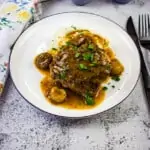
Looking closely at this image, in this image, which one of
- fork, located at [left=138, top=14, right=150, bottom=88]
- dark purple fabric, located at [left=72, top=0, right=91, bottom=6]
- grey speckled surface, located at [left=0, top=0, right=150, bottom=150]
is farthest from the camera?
dark purple fabric, located at [left=72, top=0, right=91, bottom=6]

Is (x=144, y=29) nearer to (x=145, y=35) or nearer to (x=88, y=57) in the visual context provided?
(x=145, y=35)

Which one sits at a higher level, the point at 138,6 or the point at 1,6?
the point at 1,6

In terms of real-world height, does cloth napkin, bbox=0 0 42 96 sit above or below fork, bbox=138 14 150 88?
above

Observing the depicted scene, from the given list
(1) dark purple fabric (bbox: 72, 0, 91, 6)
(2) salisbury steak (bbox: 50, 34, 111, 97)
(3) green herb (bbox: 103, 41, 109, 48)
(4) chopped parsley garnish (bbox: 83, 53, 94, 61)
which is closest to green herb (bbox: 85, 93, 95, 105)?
(2) salisbury steak (bbox: 50, 34, 111, 97)

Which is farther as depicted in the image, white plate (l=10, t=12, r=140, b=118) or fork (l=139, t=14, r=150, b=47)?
fork (l=139, t=14, r=150, b=47)

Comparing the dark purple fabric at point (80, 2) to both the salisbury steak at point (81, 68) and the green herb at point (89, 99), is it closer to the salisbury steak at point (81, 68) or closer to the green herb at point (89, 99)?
the salisbury steak at point (81, 68)

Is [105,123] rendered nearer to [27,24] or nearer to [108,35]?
[108,35]

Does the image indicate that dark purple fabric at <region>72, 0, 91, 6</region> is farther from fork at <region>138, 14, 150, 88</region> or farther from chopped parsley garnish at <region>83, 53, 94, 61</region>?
chopped parsley garnish at <region>83, 53, 94, 61</region>

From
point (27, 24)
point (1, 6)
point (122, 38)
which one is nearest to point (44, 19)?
point (27, 24)
